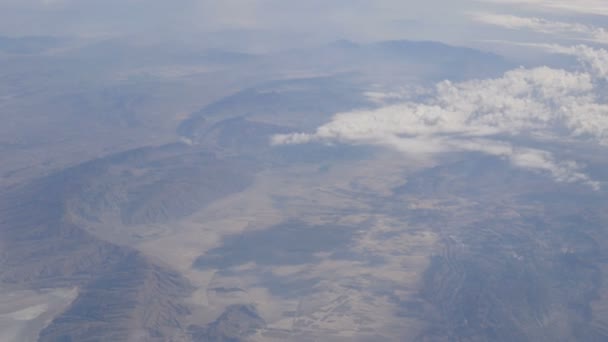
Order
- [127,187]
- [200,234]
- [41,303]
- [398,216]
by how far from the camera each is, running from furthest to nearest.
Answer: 1. [127,187]
2. [398,216]
3. [200,234]
4. [41,303]

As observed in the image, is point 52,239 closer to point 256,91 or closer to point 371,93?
point 256,91

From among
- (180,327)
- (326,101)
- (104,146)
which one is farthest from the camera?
(326,101)

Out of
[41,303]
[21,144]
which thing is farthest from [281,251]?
[21,144]

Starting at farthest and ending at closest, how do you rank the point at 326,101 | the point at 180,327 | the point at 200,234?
1. the point at 326,101
2. the point at 200,234
3. the point at 180,327

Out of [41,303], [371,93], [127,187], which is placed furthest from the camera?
[371,93]

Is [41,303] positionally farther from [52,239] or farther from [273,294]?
[273,294]

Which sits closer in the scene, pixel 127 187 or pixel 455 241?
pixel 455 241

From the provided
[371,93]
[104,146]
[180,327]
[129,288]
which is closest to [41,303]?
[129,288]

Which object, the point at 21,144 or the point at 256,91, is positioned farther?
the point at 256,91
